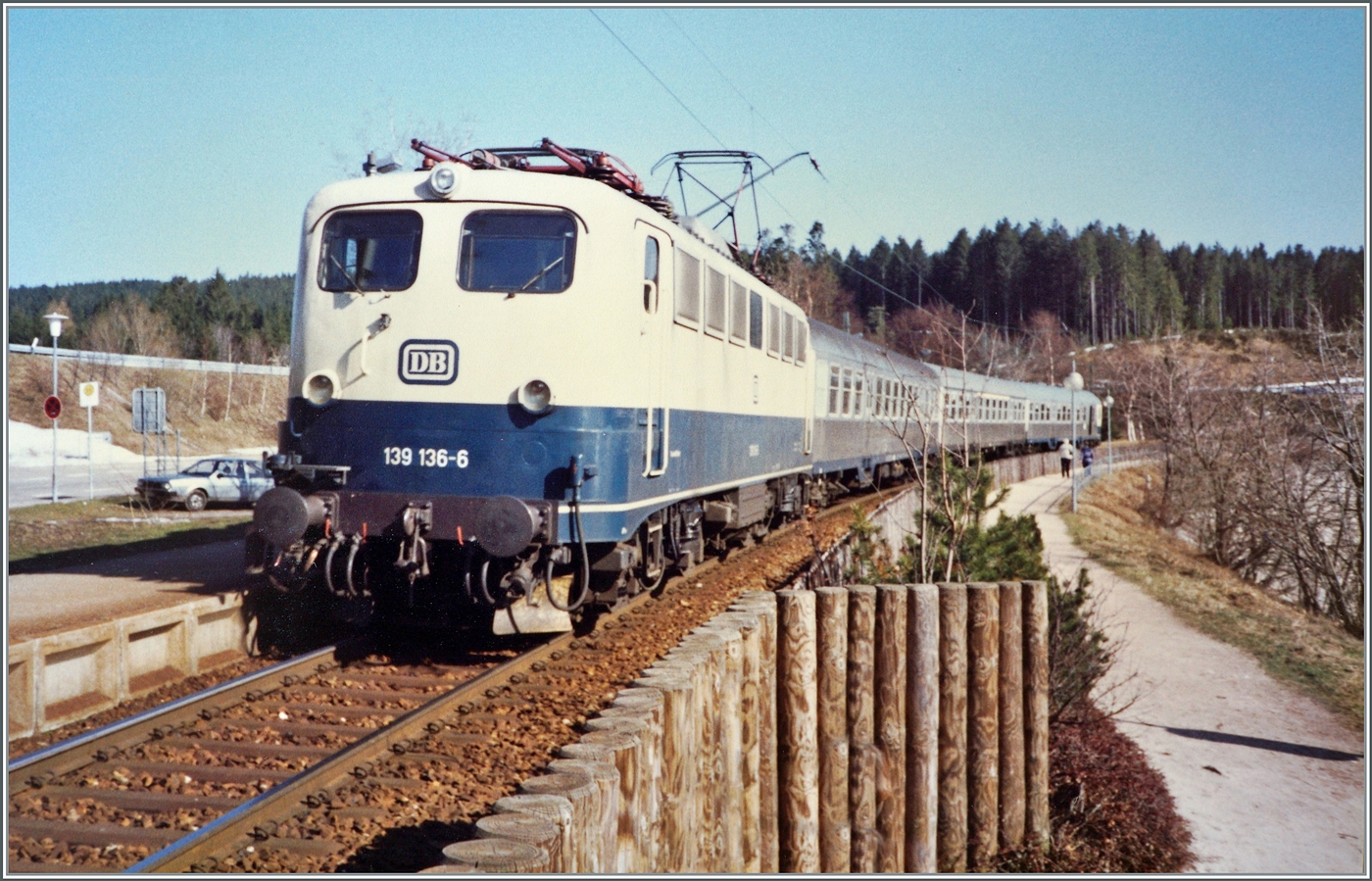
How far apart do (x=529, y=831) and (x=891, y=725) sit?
2.84m

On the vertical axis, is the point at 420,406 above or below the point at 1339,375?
below

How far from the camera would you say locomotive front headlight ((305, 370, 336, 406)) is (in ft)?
28.4

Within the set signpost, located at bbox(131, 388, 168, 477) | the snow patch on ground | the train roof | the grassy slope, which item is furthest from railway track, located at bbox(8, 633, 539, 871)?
the snow patch on ground

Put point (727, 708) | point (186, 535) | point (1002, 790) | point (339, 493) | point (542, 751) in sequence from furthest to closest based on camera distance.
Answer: point (186, 535) < point (339, 493) < point (542, 751) < point (1002, 790) < point (727, 708)

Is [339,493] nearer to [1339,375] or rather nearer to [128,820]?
[128,820]

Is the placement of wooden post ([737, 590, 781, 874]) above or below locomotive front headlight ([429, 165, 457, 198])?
below

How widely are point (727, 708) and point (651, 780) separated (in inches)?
32.7

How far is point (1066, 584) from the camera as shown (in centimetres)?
904

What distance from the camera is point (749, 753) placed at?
17.6 feet

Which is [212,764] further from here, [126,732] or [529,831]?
[529,831]

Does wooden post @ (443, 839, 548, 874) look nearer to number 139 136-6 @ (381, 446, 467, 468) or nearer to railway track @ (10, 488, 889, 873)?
railway track @ (10, 488, 889, 873)

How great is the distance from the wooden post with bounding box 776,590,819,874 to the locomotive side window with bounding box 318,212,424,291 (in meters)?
4.56

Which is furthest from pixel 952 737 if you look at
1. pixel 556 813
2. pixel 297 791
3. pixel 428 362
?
pixel 428 362

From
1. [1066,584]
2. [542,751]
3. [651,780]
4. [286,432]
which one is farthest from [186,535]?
[651,780]
